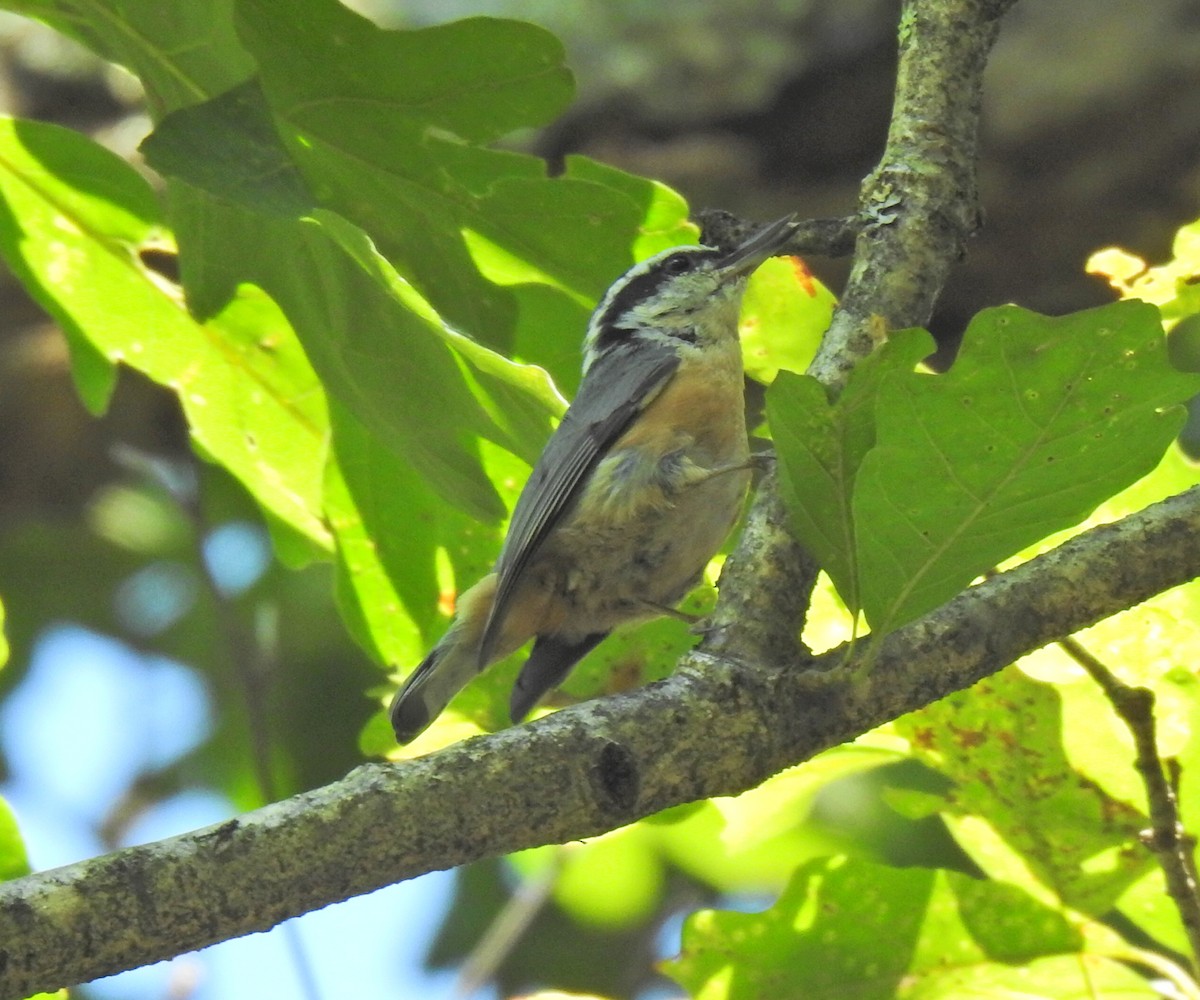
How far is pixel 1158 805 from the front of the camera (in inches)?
86.4

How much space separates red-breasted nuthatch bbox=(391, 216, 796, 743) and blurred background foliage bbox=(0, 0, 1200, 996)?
5.37 ft

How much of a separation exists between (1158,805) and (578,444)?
1691 millimetres

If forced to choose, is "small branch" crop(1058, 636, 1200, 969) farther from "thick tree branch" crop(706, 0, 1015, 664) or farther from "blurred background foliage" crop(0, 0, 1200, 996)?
"blurred background foliage" crop(0, 0, 1200, 996)

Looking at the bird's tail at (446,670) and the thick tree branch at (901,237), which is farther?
the bird's tail at (446,670)

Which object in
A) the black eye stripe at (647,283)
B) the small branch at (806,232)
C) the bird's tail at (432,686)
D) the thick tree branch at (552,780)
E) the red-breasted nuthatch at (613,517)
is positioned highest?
the black eye stripe at (647,283)

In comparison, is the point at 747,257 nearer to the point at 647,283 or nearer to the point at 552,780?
the point at 647,283

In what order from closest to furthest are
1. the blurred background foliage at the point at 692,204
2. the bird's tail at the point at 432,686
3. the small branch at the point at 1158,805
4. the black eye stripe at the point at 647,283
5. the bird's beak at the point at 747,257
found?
the small branch at the point at 1158,805, the bird's tail at the point at 432,686, the bird's beak at the point at 747,257, the black eye stripe at the point at 647,283, the blurred background foliage at the point at 692,204

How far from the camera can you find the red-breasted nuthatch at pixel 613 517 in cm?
335

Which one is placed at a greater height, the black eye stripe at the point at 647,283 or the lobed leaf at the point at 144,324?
the black eye stripe at the point at 647,283

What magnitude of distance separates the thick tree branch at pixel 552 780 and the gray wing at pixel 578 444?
1325 mm

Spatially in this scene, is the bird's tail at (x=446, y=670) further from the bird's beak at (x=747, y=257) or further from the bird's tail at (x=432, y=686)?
the bird's beak at (x=747, y=257)

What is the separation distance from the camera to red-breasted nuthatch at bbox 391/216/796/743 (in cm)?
335

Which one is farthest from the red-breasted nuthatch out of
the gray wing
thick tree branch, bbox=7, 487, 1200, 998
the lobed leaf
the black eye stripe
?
thick tree branch, bbox=7, 487, 1200, 998

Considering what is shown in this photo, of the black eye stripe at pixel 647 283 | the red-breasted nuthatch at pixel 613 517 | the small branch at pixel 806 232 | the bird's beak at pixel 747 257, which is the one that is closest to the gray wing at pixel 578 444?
the red-breasted nuthatch at pixel 613 517
